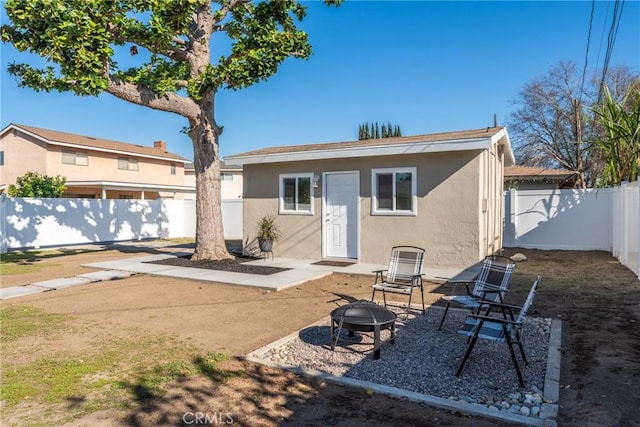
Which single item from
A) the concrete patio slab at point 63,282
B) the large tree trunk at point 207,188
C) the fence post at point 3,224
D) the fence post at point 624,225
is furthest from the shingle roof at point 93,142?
the fence post at point 624,225

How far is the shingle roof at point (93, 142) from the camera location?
25.5 meters

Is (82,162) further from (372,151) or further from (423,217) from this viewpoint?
(423,217)

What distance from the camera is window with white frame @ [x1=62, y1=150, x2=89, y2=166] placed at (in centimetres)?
2598

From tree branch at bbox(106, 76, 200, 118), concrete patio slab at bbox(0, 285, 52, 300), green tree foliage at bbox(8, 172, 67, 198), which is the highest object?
tree branch at bbox(106, 76, 200, 118)

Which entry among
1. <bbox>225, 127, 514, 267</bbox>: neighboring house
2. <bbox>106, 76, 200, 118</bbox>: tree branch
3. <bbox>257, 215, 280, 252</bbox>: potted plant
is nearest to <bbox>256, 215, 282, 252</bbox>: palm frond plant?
<bbox>257, 215, 280, 252</bbox>: potted plant

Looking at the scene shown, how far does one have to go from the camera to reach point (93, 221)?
1886cm

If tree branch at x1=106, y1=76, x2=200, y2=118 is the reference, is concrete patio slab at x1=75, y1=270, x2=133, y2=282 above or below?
below

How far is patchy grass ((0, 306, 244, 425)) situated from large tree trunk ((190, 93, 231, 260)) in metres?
5.98

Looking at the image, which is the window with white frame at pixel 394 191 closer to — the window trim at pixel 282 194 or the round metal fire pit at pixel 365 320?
the window trim at pixel 282 194

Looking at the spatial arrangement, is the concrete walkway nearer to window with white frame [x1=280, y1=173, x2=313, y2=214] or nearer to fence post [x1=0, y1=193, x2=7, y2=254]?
window with white frame [x1=280, y1=173, x2=313, y2=214]

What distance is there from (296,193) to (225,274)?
351cm

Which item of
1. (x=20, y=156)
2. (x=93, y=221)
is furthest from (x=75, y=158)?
(x=93, y=221)

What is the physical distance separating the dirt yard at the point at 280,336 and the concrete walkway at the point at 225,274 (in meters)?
0.30

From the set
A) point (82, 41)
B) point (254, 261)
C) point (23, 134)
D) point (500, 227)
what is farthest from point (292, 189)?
point (23, 134)
